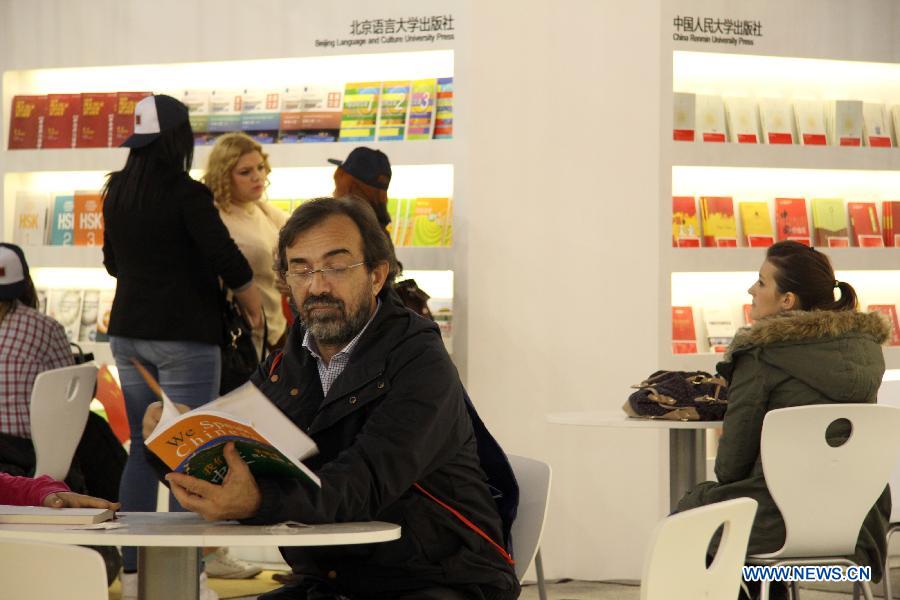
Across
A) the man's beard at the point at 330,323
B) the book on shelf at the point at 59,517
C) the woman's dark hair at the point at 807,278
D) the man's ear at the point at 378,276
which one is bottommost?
the book on shelf at the point at 59,517

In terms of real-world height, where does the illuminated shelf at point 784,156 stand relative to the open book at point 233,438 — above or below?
above

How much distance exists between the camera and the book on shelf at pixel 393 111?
17.4ft

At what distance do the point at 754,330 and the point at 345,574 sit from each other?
1.60 metres

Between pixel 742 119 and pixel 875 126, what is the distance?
0.69 meters

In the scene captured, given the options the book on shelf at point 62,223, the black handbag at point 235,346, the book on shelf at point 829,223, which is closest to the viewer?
the black handbag at point 235,346

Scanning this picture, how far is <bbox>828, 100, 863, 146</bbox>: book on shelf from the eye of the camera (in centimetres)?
564

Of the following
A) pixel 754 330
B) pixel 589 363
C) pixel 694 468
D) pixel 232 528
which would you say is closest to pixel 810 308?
pixel 754 330

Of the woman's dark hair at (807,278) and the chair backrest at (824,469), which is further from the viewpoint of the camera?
the woman's dark hair at (807,278)

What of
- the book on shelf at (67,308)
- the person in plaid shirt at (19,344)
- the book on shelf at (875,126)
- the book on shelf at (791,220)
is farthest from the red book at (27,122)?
the book on shelf at (875,126)

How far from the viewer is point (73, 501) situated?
2.33 meters

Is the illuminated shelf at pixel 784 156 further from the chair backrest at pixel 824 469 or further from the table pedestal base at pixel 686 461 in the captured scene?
the chair backrest at pixel 824 469

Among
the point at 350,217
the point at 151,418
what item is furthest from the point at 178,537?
the point at 350,217

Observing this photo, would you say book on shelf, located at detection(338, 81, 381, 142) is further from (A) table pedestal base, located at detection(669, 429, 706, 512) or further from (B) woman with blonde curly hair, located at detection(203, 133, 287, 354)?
(A) table pedestal base, located at detection(669, 429, 706, 512)

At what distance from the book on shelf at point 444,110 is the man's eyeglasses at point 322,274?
267 cm
